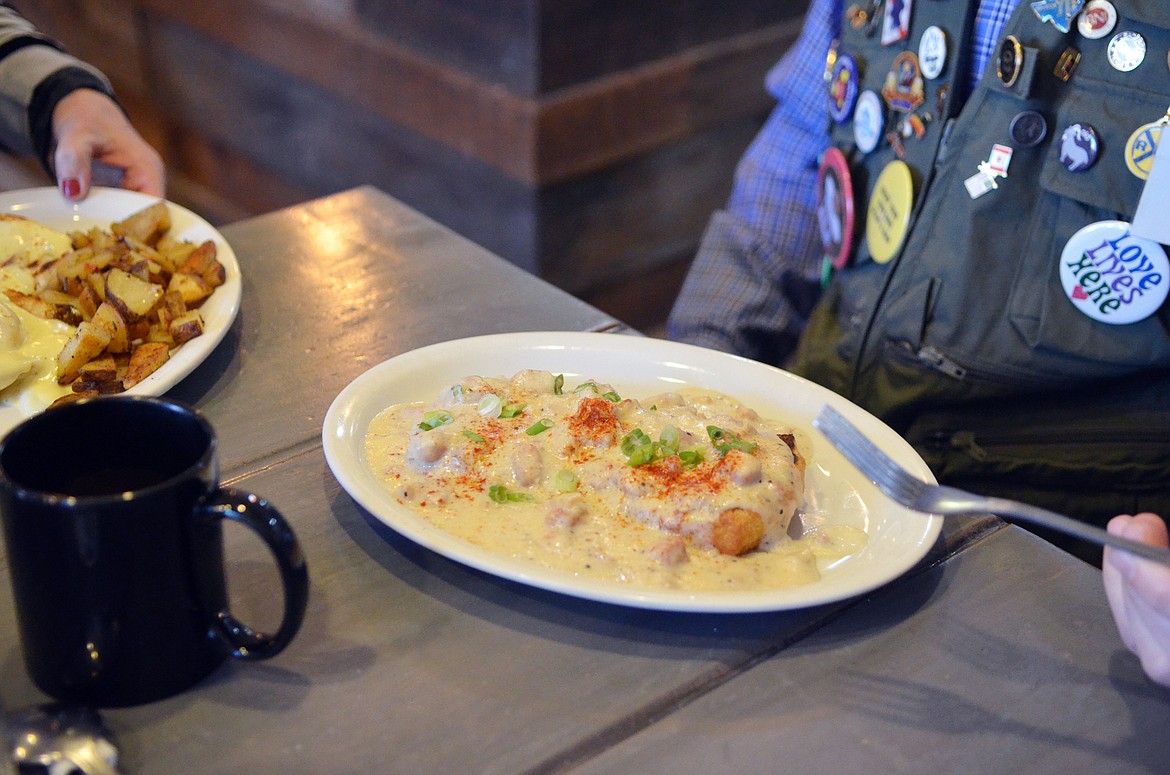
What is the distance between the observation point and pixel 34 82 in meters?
1.72

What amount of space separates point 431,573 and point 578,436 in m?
Answer: 0.20

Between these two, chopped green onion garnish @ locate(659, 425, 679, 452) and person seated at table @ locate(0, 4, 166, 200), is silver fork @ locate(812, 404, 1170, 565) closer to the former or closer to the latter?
chopped green onion garnish @ locate(659, 425, 679, 452)

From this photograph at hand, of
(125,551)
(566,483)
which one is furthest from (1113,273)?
(125,551)

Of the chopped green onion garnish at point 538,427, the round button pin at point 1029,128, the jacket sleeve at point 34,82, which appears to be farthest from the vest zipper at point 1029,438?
the jacket sleeve at point 34,82

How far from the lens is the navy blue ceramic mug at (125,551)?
75 cm

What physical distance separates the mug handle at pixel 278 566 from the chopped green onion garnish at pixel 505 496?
238 mm

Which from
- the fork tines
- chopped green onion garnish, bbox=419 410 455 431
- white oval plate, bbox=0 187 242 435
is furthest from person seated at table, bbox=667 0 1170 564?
white oval plate, bbox=0 187 242 435

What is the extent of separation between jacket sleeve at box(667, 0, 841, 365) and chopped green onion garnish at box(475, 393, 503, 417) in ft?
2.75

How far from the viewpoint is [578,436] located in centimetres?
108

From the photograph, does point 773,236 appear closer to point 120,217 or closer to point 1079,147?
point 1079,147

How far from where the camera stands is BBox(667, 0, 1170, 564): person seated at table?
139 centimetres

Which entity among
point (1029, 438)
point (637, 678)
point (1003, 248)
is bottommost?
point (1029, 438)

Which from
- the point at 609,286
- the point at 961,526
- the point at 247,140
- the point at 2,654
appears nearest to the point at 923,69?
the point at 961,526

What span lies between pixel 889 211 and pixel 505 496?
36.3 inches
